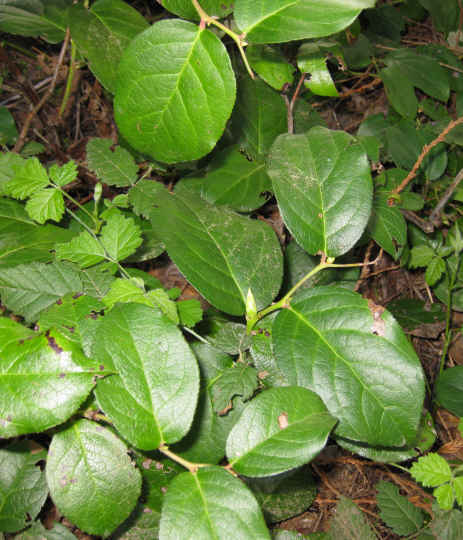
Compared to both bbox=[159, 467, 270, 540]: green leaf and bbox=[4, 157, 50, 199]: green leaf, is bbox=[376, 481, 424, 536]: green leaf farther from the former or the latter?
bbox=[4, 157, 50, 199]: green leaf

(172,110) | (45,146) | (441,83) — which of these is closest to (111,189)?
(45,146)

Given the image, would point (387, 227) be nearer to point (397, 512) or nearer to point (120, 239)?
point (120, 239)

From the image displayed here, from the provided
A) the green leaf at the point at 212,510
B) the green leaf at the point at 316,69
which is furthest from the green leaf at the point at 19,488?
the green leaf at the point at 316,69

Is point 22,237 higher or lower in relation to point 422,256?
higher

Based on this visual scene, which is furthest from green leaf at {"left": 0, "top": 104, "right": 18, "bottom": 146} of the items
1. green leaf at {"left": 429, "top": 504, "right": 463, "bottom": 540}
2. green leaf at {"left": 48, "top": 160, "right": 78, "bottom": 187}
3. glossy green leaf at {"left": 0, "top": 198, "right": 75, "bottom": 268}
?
green leaf at {"left": 429, "top": 504, "right": 463, "bottom": 540}

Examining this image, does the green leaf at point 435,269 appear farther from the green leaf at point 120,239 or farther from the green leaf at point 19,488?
the green leaf at point 19,488

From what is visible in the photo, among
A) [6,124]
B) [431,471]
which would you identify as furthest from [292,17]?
[6,124]
